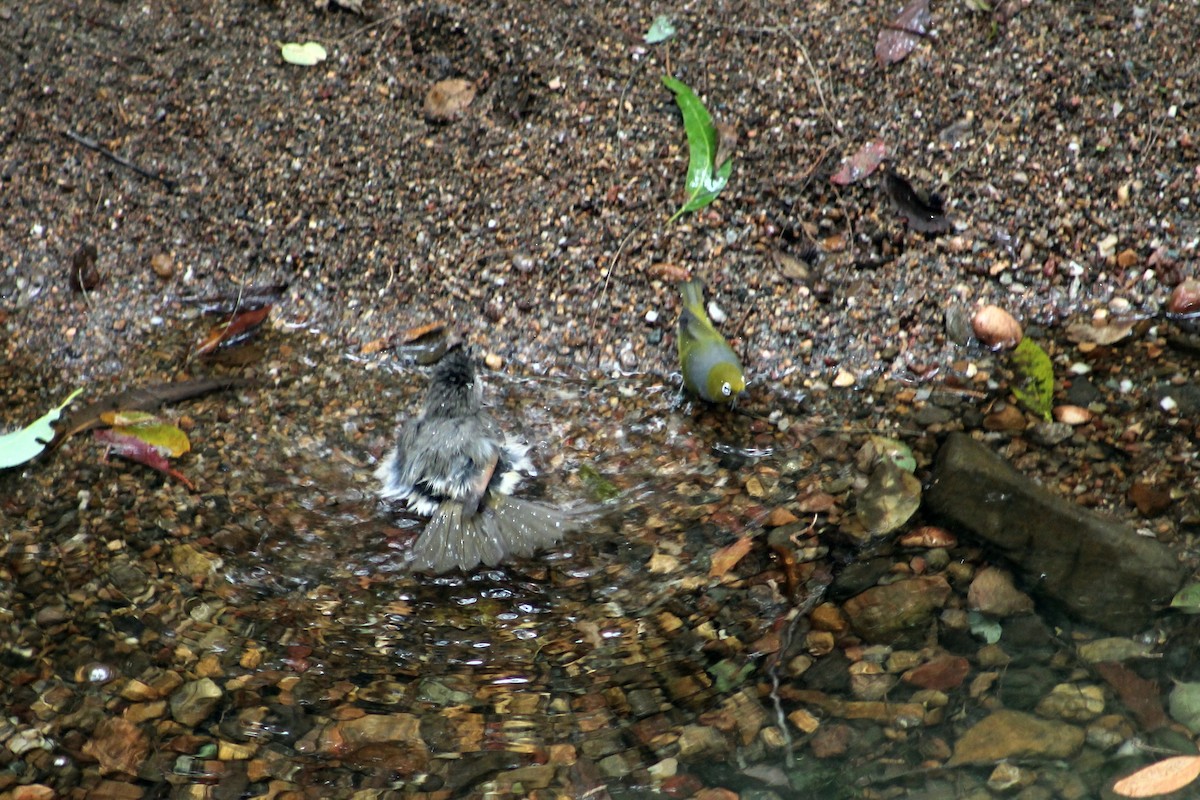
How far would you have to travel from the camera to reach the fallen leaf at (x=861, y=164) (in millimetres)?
4426

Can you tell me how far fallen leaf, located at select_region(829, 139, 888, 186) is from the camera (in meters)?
4.43

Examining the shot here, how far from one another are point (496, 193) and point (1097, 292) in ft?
8.62

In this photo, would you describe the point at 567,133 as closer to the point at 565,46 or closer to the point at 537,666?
the point at 565,46

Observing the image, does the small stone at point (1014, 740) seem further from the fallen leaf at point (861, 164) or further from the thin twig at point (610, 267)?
the fallen leaf at point (861, 164)

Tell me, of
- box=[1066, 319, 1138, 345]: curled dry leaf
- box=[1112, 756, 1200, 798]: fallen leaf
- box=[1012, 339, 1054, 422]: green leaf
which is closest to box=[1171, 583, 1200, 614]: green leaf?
box=[1112, 756, 1200, 798]: fallen leaf

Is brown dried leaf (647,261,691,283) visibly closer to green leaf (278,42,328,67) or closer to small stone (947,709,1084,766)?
green leaf (278,42,328,67)

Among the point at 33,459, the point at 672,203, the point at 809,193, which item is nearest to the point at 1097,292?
the point at 809,193

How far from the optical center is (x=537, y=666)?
3184 mm

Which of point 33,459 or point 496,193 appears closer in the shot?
point 33,459

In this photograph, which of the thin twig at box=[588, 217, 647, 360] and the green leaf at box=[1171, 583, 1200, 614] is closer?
the green leaf at box=[1171, 583, 1200, 614]

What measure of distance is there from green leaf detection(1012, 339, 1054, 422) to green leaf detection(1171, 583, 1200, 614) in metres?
0.81

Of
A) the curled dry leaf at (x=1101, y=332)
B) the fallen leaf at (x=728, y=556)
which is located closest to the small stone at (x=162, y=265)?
the fallen leaf at (x=728, y=556)

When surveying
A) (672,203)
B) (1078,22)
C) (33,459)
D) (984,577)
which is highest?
(1078,22)

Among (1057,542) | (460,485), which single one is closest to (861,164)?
(1057,542)
